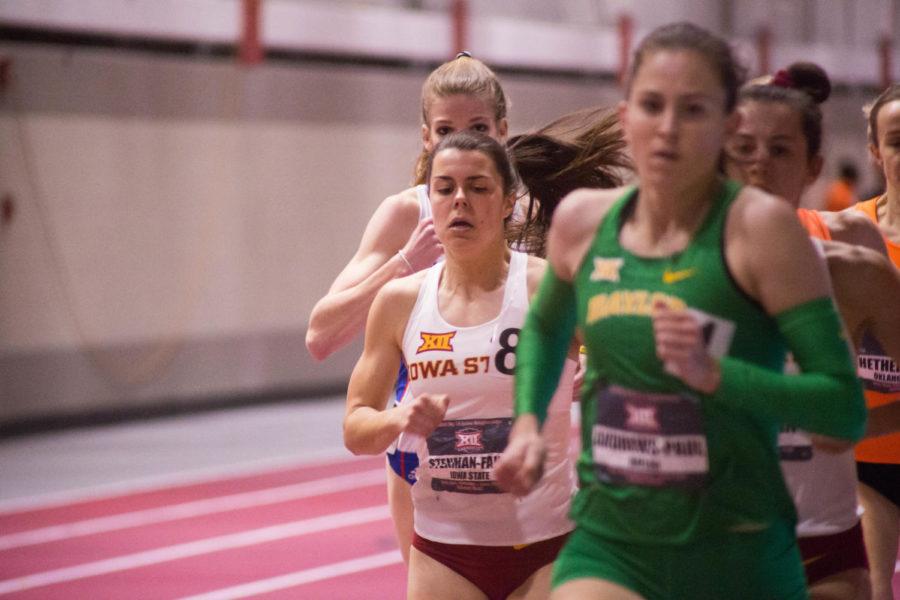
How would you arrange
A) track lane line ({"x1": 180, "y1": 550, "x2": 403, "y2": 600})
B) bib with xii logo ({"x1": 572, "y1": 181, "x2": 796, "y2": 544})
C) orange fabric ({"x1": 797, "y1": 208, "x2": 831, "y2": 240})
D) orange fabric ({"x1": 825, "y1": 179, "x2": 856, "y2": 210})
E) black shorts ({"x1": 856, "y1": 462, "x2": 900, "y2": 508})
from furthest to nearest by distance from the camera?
orange fabric ({"x1": 825, "y1": 179, "x2": 856, "y2": 210}) < track lane line ({"x1": 180, "y1": 550, "x2": 403, "y2": 600}) < black shorts ({"x1": 856, "y1": 462, "x2": 900, "y2": 508}) < orange fabric ({"x1": 797, "y1": 208, "x2": 831, "y2": 240}) < bib with xii logo ({"x1": 572, "y1": 181, "x2": 796, "y2": 544})

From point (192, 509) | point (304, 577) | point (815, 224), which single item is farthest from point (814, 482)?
point (192, 509)

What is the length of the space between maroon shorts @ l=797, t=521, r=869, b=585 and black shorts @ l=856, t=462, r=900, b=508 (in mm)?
898

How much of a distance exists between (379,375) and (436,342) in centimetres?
17

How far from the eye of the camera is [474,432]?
Result: 3.50 metres

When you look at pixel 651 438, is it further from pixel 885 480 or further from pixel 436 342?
pixel 885 480

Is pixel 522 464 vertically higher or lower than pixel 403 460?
higher

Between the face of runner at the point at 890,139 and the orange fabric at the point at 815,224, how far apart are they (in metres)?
0.93

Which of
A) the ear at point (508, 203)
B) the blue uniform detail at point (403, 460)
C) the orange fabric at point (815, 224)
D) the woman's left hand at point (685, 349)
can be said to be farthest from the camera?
the blue uniform detail at point (403, 460)

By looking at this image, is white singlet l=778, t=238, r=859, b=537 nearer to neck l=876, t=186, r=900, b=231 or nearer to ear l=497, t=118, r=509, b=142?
neck l=876, t=186, r=900, b=231

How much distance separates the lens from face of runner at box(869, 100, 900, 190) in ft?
13.8

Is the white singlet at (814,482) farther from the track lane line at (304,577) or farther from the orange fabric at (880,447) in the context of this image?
the track lane line at (304,577)

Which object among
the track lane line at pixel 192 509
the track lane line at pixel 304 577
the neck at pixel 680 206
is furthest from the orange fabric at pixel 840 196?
the neck at pixel 680 206

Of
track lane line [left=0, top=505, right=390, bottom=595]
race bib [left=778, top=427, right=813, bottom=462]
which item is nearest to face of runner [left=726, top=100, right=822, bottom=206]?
race bib [left=778, top=427, right=813, bottom=462]

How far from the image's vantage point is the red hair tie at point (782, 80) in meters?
3.47
